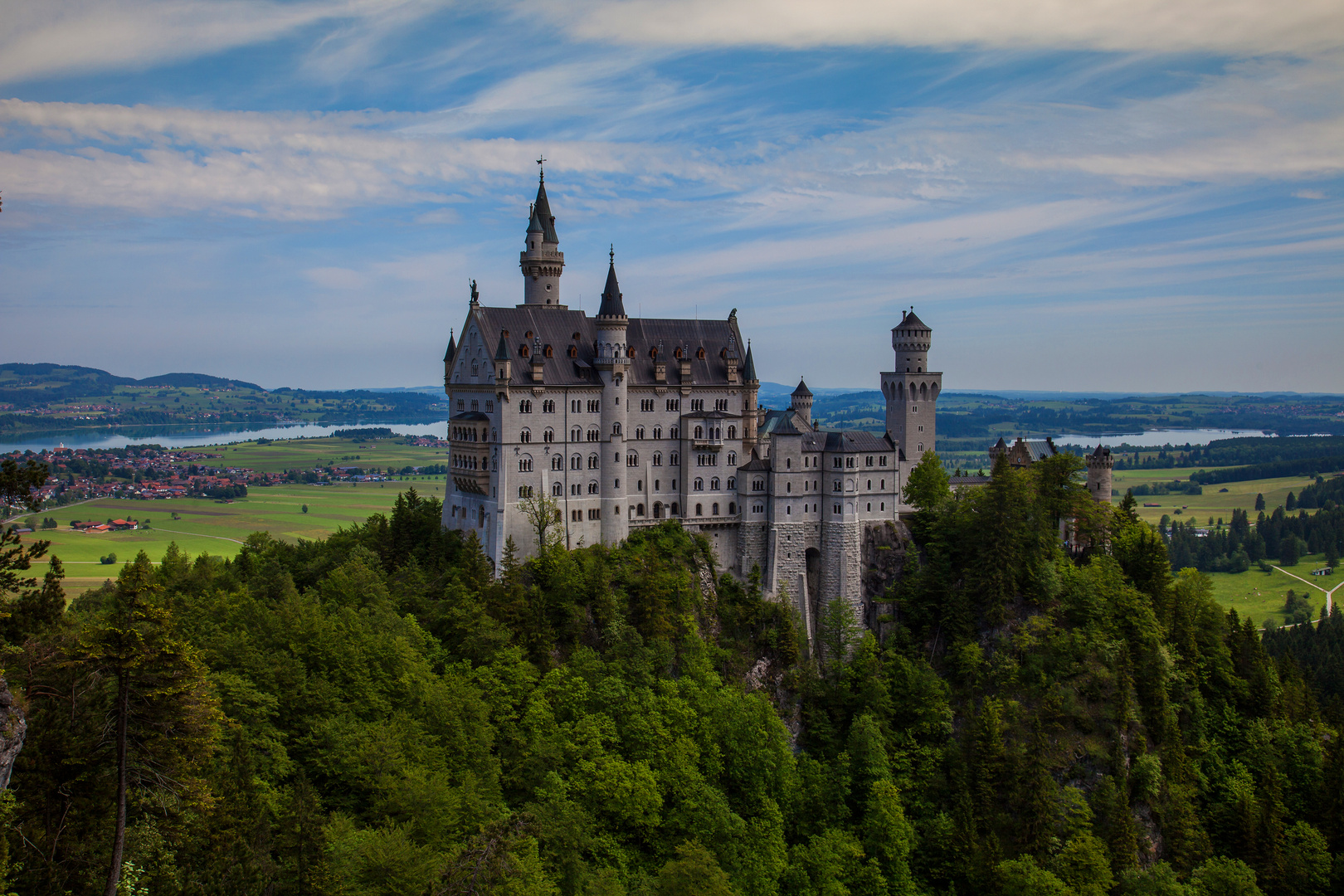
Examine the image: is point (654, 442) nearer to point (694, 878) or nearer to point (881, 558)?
point (881, 558)

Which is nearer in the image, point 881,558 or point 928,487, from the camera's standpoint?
point 881,558

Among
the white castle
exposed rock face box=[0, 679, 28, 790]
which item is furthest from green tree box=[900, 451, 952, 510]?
exposed rock face box=[0, 679, 28, 790]

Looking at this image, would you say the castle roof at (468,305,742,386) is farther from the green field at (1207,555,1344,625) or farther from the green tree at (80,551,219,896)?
the green field at (1207,555,1344,625)

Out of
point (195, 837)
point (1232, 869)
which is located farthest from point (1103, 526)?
point (195, 837)

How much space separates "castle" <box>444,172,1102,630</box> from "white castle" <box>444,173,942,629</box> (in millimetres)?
118

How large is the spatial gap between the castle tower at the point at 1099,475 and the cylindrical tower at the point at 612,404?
4361 cm

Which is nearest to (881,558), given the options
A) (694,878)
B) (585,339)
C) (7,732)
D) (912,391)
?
(912,391)

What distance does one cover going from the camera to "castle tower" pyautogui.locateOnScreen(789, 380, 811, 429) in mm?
87938

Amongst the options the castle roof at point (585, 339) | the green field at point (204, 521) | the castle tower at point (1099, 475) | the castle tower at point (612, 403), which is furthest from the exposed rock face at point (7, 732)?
the castle tower at point (1099, 475)

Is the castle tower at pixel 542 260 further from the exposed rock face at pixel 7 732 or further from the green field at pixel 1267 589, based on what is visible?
the green field at pixel 1267 589

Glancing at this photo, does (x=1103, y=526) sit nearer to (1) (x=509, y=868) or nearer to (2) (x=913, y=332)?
(2) (x=913, y=332)

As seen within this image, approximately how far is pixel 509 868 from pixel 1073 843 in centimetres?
4038

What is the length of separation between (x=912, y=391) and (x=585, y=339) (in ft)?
94.2

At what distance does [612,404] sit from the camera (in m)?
77.1
